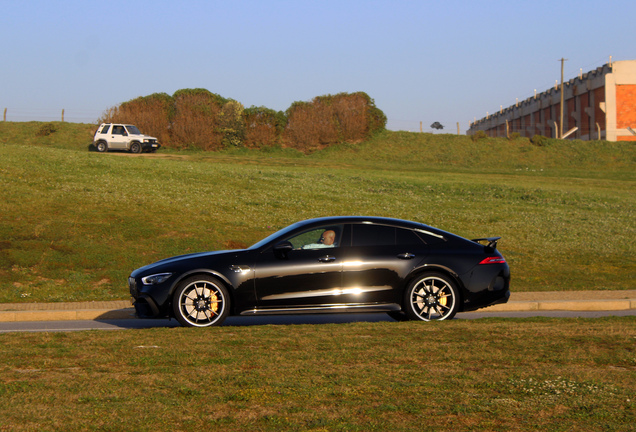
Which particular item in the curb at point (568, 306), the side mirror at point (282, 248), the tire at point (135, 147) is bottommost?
the curb at point (568, 306)

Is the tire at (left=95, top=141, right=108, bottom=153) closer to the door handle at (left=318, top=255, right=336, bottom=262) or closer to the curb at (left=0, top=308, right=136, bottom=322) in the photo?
the curb at (left=0, top=308, right=136, bottom=322)

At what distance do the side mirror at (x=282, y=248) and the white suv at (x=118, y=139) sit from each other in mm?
33542

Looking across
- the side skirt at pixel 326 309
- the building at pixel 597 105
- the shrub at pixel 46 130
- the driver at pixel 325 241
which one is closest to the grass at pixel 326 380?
the side skirt at pixel 326 309

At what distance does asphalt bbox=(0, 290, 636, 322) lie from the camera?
35.9ft

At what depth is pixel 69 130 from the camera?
54.5 m

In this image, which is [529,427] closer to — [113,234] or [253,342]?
[253,342]

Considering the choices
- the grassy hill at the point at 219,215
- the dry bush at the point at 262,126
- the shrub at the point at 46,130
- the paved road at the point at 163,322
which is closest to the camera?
the paved road at the point at 163,322

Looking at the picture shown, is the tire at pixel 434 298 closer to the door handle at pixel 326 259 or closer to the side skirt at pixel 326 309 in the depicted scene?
the side skirt at pixel 326 309

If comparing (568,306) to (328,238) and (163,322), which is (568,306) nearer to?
(328,238)

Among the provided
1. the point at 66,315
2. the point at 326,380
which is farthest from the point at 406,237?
the point at 66,315

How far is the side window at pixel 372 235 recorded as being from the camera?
9250 millimetres

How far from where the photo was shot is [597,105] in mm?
72438

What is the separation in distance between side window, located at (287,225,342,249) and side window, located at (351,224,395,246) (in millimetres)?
230

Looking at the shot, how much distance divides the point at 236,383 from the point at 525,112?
98.5 m
